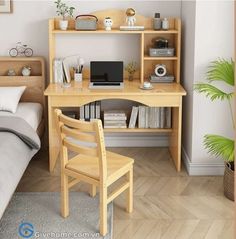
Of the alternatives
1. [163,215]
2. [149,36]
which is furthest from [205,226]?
[149,36]

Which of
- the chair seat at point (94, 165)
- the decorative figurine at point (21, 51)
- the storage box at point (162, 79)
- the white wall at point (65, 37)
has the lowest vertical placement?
the chair seat at point (94, 165)

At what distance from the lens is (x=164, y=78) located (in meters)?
4.16

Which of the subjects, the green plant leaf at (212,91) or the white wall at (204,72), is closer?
the green plant leaf at (212,91)

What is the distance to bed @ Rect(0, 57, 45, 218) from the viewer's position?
2746mm

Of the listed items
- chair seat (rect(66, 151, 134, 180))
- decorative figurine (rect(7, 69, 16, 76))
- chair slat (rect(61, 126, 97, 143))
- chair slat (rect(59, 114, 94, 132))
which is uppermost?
decorative figurine (rect(7, 69, 16, 76))

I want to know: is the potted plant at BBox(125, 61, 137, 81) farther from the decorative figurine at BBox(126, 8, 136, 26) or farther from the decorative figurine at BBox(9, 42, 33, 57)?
the decorative figurine at BBox(9, 42, 33, 57)

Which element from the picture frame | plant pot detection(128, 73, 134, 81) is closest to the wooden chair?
plant pot detection(128, 73, 134, 81)

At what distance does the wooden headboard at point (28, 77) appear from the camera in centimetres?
422

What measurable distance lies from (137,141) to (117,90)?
2.77 ft

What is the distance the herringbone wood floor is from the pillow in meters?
0.55

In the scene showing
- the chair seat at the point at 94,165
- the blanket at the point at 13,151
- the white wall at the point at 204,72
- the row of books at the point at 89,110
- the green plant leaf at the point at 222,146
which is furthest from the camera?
the row of books at the point at 89,110

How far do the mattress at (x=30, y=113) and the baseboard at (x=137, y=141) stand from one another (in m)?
0.76

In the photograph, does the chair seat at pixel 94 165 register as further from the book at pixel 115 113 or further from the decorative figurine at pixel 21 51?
the decorative figurine at pixel 21 51

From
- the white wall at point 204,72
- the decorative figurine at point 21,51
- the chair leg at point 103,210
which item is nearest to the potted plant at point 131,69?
the white wall at point 204,72
